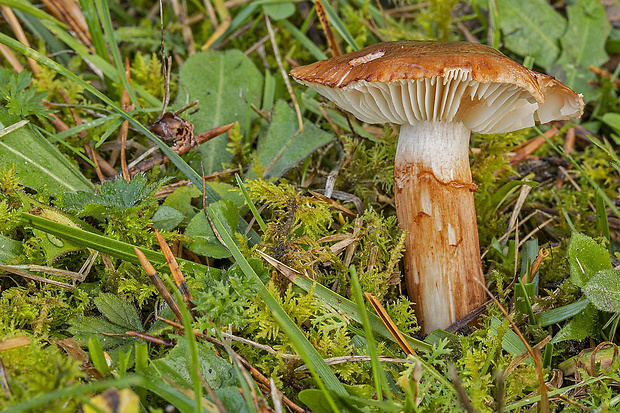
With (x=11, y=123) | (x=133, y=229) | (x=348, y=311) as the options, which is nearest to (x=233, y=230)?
(x=133, y=229)

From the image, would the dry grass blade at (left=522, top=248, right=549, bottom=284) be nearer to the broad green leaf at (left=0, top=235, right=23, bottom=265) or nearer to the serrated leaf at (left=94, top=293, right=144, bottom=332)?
the serrated leaf at (left=94, top=293, right=144, bottom=332)

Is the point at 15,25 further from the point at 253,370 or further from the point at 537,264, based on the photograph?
the point at 537,264

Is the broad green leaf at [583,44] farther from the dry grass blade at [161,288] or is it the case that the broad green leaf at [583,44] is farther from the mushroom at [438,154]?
the dry grass blade at [161,288]

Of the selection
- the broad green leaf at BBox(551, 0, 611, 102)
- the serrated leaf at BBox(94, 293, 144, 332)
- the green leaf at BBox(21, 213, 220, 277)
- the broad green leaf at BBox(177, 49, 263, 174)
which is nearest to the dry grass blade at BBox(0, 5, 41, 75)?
the broad green leaf at BBox(177, 49, 263, 174)

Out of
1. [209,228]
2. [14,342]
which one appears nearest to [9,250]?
[14,342]

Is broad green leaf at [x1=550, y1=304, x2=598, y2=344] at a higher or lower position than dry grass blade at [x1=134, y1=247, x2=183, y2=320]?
lower

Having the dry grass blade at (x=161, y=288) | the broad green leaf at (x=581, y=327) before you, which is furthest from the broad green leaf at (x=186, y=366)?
the broad green leaf at (x=581, y=327)
